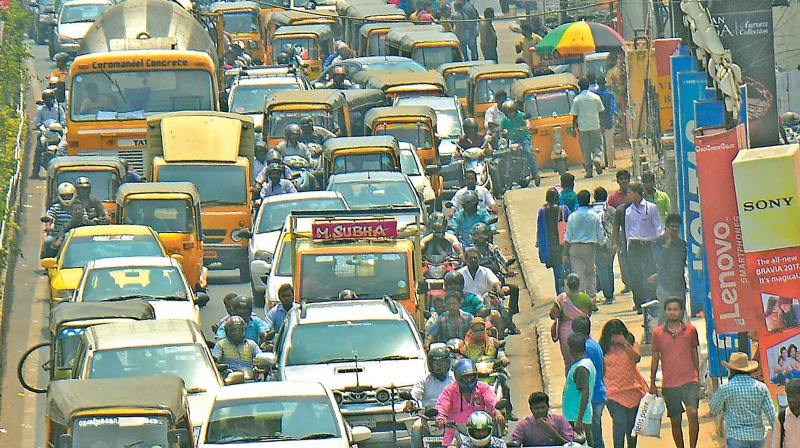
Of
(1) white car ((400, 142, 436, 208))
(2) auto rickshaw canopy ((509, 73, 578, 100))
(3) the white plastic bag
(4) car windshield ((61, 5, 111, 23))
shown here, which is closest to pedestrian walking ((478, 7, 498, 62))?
(4) car windshield ((61, 5, 111, 23))

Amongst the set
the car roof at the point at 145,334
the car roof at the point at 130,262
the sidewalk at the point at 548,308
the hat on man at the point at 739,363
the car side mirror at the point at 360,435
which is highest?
the hat on man at the point at 739,363

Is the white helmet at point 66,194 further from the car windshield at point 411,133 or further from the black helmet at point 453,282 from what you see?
the black helmet at point 453,282

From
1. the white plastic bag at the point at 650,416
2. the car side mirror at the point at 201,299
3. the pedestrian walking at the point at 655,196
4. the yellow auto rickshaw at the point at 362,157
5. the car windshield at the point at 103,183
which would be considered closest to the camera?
the white plastic bag at the point at 650,416

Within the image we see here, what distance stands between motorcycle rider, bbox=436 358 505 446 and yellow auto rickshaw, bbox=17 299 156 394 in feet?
15.6

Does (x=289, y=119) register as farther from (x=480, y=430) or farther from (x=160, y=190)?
(x=480, y=430)

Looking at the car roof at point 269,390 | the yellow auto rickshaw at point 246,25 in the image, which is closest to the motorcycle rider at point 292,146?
the car roof at point 269,390

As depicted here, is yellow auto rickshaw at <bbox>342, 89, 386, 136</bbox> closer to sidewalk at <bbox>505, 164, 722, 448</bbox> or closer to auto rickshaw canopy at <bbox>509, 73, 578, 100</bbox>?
auto rickshaw canopy at <bbox>509, 73, 578, 100</bbox>

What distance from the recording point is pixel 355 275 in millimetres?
23656

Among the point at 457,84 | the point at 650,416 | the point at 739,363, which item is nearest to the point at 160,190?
the point at 650,416

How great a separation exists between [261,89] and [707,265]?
2181 cm

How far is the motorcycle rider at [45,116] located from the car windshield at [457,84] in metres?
8.10

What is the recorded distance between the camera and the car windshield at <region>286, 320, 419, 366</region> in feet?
68.6

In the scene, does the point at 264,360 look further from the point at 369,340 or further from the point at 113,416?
the point at 113,416

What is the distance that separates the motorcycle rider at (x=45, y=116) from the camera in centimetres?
3881
